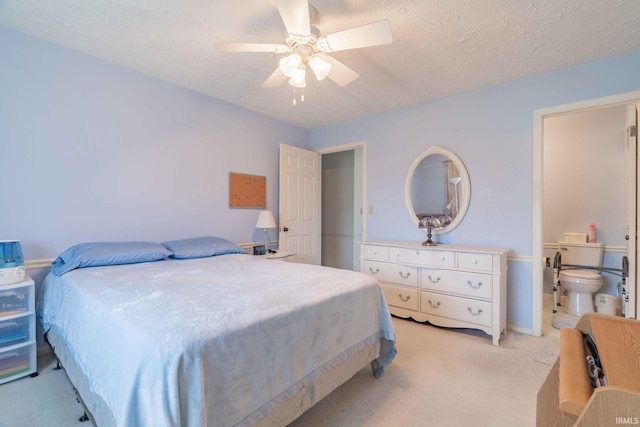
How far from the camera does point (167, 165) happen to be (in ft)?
9.67

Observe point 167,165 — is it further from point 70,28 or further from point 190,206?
point 70,28

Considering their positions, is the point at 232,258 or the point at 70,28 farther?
the point at 232,258

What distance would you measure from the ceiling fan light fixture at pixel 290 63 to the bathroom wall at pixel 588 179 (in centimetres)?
373

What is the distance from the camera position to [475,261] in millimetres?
2689

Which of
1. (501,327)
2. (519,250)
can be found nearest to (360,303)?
(501,327)

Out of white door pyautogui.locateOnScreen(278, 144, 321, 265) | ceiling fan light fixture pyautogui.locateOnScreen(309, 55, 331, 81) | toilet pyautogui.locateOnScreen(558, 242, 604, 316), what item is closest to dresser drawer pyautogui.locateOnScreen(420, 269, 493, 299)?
toilet pyautogui.locateOnScreen(558, 242, 604, 316)

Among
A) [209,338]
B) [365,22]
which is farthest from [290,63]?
[209,338]

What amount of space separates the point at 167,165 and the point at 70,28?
4.03ft

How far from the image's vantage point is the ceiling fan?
1.59m

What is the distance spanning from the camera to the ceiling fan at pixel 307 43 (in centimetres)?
159

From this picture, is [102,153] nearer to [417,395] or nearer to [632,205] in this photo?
[417,395]

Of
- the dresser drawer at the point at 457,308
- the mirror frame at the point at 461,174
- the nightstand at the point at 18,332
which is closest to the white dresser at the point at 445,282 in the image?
the dresser drawer at the point at 457,308

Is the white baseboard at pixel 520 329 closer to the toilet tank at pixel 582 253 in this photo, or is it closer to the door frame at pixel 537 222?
the door frame at pixel 537 222

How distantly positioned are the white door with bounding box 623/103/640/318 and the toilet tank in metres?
1.23
